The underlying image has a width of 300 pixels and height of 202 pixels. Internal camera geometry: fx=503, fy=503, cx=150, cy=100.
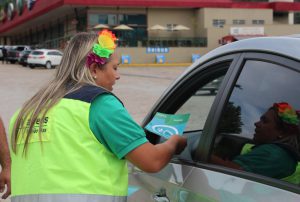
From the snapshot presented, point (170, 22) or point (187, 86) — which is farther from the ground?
point (170, 22)

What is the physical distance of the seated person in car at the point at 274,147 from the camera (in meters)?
2.17

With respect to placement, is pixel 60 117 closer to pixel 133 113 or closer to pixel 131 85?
pixel 133 113

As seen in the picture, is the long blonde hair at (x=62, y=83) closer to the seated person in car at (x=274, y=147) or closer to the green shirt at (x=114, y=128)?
the green shirt at (x=114, y=128)

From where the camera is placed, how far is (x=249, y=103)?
7.72 feet

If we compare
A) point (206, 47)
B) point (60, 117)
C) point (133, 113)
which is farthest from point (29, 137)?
point (206, 47)

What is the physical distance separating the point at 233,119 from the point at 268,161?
282 mm

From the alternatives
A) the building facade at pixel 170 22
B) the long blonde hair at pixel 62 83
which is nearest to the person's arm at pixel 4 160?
the long blonde hair at pixel 62 83

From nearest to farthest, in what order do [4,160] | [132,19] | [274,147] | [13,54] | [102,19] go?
[274,147]
[4,160]
[102,19]
[13,54]
[132,19]

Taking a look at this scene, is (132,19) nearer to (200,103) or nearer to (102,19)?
(102,19)

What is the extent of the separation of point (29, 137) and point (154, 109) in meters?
1.00

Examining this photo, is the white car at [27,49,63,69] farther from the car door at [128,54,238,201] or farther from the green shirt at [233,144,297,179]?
the green shirt at [233,144,297,179]

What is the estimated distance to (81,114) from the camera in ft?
7.30

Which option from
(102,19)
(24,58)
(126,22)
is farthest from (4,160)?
(126,22)

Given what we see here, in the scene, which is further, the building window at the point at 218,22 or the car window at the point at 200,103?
the building window at the point at 218,22
